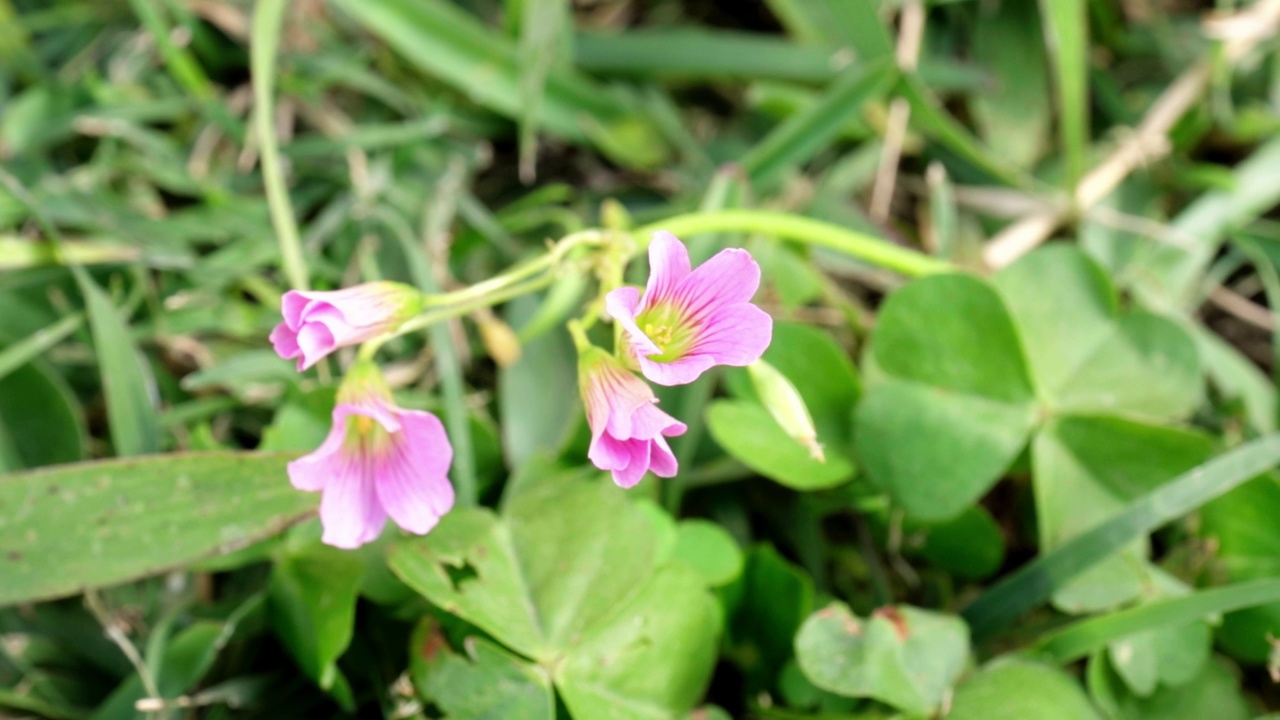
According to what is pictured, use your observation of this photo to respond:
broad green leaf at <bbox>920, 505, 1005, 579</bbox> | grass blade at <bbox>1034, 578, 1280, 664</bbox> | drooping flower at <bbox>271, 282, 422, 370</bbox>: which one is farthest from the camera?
broad green leaf at <bbox>920, 505, 1005, 579</bbox>

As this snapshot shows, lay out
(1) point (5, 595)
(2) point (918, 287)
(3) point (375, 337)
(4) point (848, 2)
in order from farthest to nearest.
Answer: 1. (4) point (848, 2)
2. (2) point (918, 287)
3. (1) point (5, 595)
4. (3) point (375, 337)

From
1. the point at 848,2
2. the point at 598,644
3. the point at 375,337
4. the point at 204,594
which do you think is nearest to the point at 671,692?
the point at 598,644

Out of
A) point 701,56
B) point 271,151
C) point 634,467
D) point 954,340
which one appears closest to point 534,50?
point 701,56

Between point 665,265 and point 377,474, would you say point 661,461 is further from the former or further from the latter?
point 377,474

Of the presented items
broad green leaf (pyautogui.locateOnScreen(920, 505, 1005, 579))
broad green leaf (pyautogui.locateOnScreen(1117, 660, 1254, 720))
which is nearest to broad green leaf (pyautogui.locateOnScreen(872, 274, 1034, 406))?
broad green leaf (pyautogui.locateOnScreen(920, 505, 1005, 579))

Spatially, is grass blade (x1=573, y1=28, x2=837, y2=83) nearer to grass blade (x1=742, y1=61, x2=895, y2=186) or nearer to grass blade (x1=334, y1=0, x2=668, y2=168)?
grass blade (x1=334, y1=0, x2=668, y2=168)

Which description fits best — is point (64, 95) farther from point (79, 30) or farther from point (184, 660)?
point (184, 660)
